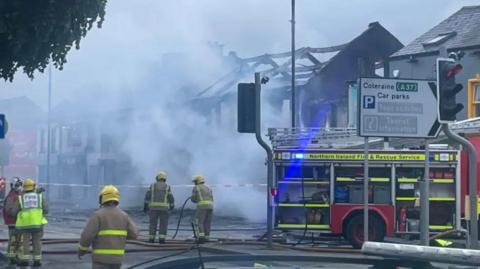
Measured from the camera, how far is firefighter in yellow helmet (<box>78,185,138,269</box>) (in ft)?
28.6

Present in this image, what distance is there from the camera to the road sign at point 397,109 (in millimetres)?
9562

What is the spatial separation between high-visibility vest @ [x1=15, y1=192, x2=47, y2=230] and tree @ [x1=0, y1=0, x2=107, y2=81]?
2.42 m

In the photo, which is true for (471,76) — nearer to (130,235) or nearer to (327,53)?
(327,53)

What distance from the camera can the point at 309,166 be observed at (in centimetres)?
1585

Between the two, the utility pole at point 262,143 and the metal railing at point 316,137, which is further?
the metal railing at point 316,137

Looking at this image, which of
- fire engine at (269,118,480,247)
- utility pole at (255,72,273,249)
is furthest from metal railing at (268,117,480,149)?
utility pole at (255,72,273,249)

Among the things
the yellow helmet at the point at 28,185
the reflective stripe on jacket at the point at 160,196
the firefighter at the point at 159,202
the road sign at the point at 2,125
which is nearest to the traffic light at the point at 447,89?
the yellow helmet at the point at 28,185

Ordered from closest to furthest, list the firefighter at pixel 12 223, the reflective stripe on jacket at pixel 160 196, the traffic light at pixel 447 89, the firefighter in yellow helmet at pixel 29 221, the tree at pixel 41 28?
1. the traffic light at pixel 447 89
2. the tree at pixel 41 28
3. the firefighter in yellow helmet at pixel 29 221
4. the firefighter at pixel 12 223
5. the reflective stripe on jacket at pixel 160 196

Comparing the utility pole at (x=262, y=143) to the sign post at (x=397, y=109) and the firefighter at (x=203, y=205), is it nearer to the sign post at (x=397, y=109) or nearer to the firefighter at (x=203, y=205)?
the firefighter at (x=203, y=205)

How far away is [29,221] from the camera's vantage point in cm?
1283

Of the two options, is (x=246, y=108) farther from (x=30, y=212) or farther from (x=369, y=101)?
(x=369, y=101)

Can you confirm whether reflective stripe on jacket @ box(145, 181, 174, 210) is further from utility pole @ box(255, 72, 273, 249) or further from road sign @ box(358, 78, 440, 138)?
road sign @ box(358, 78, 440, 138)

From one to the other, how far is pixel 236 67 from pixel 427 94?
25.1m

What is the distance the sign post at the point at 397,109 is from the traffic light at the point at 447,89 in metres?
0.37
